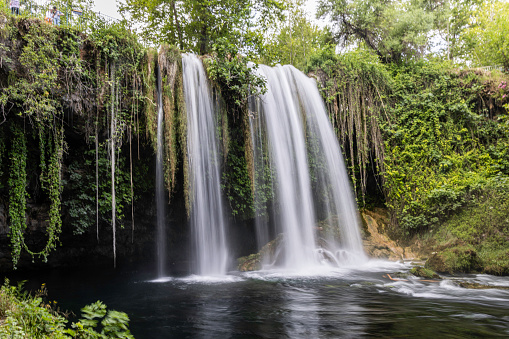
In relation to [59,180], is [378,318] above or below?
below

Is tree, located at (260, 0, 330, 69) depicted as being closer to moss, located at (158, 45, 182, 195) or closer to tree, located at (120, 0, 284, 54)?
tree, located at (120, 0, 284, 54)

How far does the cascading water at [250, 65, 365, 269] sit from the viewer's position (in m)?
10.6

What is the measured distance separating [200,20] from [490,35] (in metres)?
14.5

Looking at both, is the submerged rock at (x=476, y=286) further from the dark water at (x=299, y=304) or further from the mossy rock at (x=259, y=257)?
the mossy rock at (x=259, y=257)

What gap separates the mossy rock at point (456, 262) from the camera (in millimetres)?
8359

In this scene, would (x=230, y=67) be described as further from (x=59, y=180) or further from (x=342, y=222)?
(x=342, y=222)

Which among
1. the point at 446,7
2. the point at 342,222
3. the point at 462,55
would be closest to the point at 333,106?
the point at 342,222

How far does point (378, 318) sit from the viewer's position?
16.9ft

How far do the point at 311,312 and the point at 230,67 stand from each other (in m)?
6.94

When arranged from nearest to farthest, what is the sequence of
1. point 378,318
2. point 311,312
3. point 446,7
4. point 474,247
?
point 378,318, point 311,312, point 474,247, point 446,7

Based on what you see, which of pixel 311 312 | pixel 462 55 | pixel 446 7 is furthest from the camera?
pixel 462 55

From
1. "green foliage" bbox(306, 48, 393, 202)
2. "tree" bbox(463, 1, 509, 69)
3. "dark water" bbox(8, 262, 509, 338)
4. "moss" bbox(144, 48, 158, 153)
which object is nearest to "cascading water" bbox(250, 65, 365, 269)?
"green foliage" bbox(306, 48, 393, 202)

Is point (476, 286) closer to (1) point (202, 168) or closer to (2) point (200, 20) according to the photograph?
(1) point (202, 168)

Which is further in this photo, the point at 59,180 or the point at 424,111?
the point at 424,111
